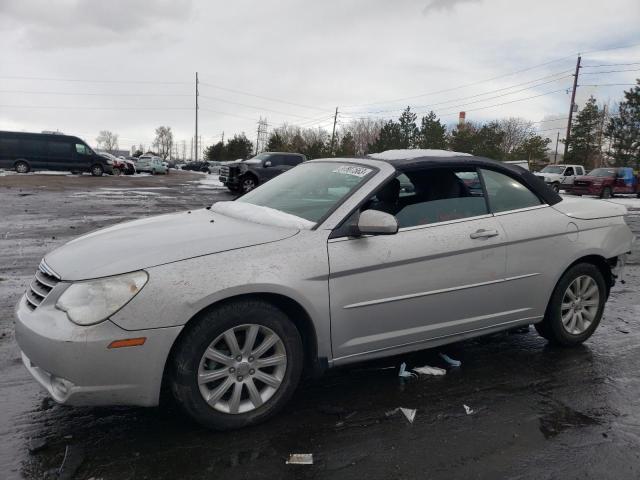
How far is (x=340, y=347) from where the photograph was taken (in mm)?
3201

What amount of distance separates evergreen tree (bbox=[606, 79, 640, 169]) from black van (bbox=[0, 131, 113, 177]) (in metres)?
49.1

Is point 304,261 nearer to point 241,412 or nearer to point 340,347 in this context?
point 340,347

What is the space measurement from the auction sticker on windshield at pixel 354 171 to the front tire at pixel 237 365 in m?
1.25

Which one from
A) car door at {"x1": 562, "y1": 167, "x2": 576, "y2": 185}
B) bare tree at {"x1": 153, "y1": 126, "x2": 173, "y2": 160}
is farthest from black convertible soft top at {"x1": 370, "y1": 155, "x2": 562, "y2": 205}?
bare tree at {"x1": 153, "y1": 126, "x2": 173, "y2": 160}

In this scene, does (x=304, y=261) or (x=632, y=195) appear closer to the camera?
(x=304, y=261)

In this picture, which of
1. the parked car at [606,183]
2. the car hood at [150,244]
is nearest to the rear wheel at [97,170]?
the parked car at [606,183]

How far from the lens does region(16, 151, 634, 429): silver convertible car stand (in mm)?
2668

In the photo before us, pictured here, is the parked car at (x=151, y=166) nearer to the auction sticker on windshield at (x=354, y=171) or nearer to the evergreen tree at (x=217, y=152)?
the evergreen tree at (x=217, y=152)

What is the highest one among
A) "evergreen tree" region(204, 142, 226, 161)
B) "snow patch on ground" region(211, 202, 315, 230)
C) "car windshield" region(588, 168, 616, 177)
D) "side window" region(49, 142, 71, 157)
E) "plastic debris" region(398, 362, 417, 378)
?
"evergreen tree" region(204, 142, 226, 161)

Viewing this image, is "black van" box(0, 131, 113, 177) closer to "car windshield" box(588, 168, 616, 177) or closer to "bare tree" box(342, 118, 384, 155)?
"car windshield" box(588, 168, 616, 177)

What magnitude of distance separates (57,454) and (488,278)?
115 inches

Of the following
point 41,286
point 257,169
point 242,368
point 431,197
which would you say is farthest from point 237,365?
point 257,169

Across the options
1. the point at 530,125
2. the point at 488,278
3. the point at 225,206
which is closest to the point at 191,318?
the point at 225,206

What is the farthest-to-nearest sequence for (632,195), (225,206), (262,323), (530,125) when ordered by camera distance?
(530,125) → (632,195) → (225,206) → (262,323)
